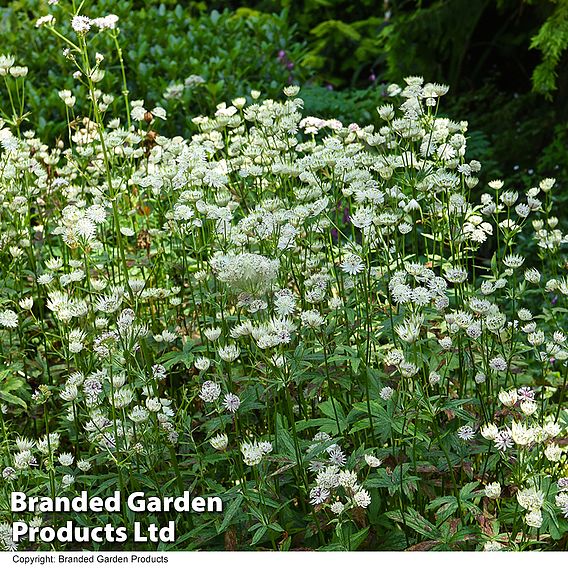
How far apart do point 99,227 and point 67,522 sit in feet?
4.23

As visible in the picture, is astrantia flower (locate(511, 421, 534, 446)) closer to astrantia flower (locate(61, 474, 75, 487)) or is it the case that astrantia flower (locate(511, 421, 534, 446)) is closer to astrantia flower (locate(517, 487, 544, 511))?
astrantia flower (locate(517, 487, 544, 511))

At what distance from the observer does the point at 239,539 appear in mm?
2107

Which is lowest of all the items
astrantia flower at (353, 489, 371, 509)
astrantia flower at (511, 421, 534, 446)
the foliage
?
the foliage

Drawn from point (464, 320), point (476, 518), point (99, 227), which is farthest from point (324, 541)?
point (99, 227)

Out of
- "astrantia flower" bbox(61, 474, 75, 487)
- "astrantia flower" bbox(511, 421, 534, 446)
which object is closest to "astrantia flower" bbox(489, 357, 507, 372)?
"astrantia flower" bbox(511, 421, 534, 446)

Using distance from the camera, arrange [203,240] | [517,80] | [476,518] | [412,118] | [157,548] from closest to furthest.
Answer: [476,518] → [157,548] → [412,118] → [203,240] → [517,80]

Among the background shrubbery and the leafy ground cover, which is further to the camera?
the background shrubbery

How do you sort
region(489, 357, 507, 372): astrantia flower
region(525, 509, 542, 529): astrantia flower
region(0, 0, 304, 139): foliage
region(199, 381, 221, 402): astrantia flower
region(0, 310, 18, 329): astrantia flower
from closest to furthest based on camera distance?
region(525, 509, 542, 529): astrantia flower < region(199, 381, 221, 402): astrantia flower < region(489, 357, 507, 372): astrantia flower < region(0, 310, 18, 329): astrantia flower < region(0, 0, 304, 139): foliage

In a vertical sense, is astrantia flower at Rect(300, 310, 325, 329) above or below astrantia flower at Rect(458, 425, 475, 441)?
above

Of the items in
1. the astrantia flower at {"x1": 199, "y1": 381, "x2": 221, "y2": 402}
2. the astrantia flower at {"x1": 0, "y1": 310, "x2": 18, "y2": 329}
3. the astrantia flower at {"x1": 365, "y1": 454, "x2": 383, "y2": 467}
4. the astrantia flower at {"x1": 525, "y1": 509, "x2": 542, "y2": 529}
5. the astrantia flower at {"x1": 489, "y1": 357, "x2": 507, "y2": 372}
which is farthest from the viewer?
the astrantia flower at {"x1": 0, "y1": 310, "x2": 18, "y2": 329}

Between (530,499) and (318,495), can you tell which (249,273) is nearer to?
(318,495)

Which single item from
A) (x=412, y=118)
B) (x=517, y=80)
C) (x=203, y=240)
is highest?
(x=412, y=118)

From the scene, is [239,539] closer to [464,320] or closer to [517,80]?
[464,320]

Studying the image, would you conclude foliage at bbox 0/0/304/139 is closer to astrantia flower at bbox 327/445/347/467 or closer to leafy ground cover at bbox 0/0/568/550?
leafy ground cover at bbox 0/0/568/550
